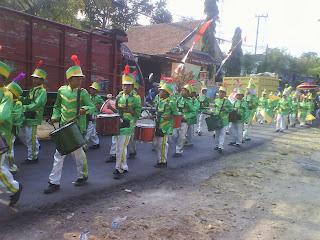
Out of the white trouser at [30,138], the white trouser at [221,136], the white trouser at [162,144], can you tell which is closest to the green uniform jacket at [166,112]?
the white trouser at [162,144]

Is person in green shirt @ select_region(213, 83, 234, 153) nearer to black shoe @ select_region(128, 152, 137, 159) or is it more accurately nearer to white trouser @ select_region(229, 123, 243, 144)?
white trouser @ select_region(229, 123, 243, 144)

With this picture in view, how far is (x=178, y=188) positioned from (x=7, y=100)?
3146 millimetres

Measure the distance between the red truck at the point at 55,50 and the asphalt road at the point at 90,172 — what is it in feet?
6.14

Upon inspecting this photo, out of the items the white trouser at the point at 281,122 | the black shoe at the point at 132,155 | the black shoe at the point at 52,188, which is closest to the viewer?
the black shoe at the point at 52,188

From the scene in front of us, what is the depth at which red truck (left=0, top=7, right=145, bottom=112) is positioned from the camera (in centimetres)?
648

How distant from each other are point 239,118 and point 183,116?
8.50 ft

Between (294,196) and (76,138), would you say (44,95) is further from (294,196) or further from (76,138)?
(294,196)

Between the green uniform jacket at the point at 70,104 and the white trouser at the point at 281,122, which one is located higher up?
the green uniform jacket at the point at 70,104

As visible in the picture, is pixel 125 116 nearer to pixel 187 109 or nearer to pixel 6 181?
pixel 6 181

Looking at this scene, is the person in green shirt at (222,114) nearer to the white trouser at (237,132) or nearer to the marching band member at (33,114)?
the white trouser at (237,132)

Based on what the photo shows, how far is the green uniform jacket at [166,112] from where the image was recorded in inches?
244

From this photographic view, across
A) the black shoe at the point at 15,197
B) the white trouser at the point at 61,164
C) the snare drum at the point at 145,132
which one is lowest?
the black shoe at the point at 15,197

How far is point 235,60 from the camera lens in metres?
35.7

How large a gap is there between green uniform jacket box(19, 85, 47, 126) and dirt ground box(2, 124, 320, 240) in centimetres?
236
